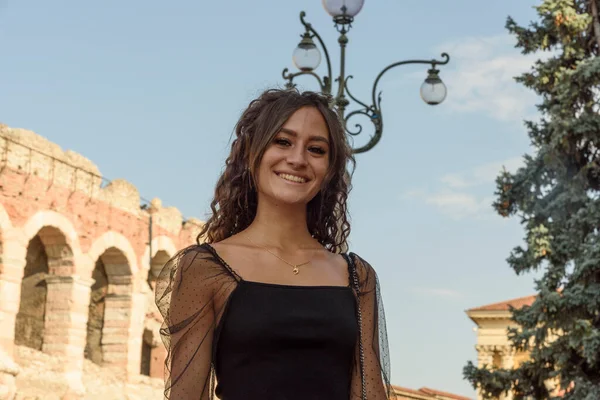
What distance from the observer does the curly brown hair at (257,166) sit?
2.73 metres

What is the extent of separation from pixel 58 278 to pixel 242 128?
21091 millimetres

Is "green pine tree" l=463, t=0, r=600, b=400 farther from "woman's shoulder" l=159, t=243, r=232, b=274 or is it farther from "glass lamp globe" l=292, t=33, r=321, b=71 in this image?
"woman's shoulder" l=159, t=243, r=232, b=274

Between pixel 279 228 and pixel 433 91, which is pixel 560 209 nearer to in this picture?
pixel 433 91

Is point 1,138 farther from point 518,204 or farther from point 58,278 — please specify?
point 518,204

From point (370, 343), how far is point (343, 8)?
32.8 ft

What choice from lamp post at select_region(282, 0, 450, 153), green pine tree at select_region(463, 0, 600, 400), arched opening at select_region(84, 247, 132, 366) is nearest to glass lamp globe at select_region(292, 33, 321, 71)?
lamp post at select_region(282, 0, 450, 153)

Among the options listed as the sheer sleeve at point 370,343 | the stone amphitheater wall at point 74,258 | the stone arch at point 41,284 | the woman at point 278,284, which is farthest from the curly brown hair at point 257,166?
the stone arch at point 41,284

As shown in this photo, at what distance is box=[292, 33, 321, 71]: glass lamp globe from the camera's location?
12.5 m

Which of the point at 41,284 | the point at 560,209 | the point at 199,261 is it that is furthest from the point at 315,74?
the point at 41,284

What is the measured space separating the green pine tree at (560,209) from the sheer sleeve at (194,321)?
48.0 feet

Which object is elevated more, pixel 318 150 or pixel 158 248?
pixel 158 248

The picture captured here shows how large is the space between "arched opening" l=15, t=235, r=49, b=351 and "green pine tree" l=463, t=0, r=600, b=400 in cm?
1035

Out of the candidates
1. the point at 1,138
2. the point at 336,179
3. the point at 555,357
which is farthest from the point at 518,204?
the point at 336,179

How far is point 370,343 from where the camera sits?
109 inches
